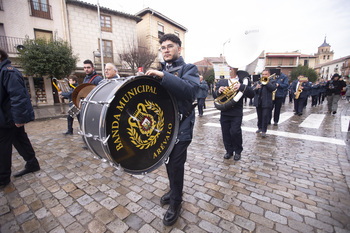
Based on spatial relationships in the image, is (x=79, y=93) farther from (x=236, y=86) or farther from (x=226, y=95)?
(x=236, y=86)

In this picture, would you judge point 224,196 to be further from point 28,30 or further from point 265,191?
point 28,30

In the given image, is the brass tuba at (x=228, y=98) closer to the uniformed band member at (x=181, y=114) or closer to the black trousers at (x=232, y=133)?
the black trousers at (x=232, y=133)

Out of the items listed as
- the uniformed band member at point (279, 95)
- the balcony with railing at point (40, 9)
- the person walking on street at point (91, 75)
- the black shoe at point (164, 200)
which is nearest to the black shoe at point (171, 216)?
the black shoe at point (164, 200)

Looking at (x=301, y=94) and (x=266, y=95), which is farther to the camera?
(x=301, y=94)

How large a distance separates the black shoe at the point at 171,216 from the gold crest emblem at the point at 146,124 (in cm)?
89

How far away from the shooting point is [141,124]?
1618mm

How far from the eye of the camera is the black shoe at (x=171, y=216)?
190 cm

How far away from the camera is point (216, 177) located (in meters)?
2.92

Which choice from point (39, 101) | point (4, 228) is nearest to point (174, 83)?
point (4, 228)

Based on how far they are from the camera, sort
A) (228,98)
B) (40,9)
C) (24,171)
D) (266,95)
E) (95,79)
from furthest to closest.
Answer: (40,9) < (266,95) < (95,79) < (228,98) < (24,171)

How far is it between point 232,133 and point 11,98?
12.9 ft


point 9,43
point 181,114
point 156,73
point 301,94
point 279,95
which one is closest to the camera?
point 156,73

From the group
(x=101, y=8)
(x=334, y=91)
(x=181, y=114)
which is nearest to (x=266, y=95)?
(x=181, y=114)

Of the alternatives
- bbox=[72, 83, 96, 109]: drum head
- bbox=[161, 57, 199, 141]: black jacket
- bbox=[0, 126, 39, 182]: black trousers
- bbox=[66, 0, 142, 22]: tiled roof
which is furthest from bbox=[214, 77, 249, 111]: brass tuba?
bbox=[66, 0, 142, 22]: tiled roof
